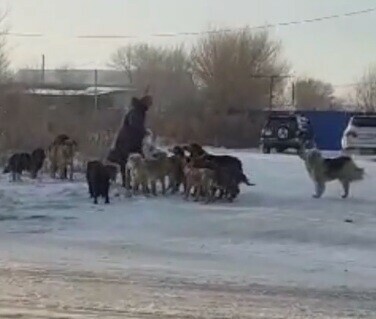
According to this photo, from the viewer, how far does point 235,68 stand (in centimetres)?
6500

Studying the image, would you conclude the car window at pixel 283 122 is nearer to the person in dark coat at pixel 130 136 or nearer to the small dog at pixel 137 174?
the person in dark coat at pixel 130 136

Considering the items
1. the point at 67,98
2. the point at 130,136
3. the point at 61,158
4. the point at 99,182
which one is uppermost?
the point at 67,98

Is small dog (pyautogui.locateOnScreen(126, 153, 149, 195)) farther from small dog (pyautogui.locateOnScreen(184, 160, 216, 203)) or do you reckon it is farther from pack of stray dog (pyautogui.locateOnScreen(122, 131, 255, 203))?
small dog (pyautogui.locateOnScreen(184, 160, 216, 203))

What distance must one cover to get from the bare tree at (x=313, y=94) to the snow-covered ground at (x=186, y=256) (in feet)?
214

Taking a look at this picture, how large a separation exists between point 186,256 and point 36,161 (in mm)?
12933

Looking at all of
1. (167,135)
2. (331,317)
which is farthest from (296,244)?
(167,135)

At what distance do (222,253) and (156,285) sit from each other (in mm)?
2797

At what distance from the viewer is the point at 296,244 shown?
1459cm

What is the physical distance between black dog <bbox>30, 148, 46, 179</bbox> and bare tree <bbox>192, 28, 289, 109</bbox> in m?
35.6

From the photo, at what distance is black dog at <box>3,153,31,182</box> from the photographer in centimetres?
2484

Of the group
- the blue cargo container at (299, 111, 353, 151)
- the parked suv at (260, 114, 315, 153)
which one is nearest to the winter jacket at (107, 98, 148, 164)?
the parked suv at (260, 114, 315, 153)

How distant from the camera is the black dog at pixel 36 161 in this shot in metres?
25.4

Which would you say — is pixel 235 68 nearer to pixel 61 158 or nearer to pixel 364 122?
pixel 364 122

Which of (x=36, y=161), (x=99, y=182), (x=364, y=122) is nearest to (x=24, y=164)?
(x=36, y=161)
